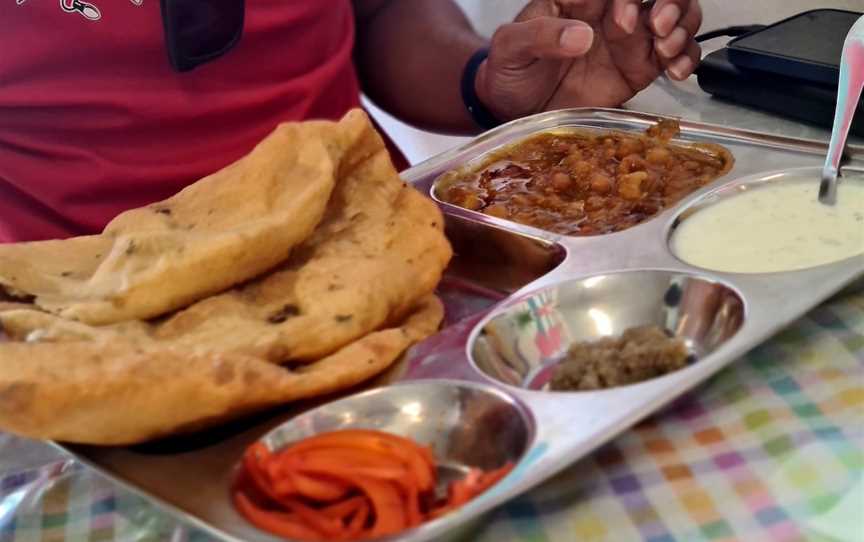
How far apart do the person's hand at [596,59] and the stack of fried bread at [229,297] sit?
0.59 metres

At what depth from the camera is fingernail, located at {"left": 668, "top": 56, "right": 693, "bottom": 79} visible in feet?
5.63

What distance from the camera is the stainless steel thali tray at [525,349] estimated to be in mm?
799

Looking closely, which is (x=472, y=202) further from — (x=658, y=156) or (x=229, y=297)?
(x=229, y=297)

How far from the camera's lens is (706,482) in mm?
809

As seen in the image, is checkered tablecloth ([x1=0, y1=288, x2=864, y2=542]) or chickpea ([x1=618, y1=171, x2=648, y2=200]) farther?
chickpea ([x1=618, y1=171, x2=648, y2=200])

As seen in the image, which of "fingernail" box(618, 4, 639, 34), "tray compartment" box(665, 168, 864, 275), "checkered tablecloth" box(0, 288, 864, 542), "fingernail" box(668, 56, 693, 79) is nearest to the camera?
"checkered tablecloth" box(0, 288, 864, 542)

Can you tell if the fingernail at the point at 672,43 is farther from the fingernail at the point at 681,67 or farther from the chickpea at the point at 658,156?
the chickpea at the point at 658,156

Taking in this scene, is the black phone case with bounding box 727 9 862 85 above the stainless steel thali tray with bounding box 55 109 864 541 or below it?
above

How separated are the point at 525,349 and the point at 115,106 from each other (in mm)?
869

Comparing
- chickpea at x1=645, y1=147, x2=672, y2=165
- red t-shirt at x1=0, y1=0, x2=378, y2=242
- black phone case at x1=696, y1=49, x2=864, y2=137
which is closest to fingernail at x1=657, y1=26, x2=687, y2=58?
black phone case at x1=696, y1=49, x2=864, y2=137

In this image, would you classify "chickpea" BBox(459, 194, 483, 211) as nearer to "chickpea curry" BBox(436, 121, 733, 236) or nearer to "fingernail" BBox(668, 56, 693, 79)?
"chickpea curry" BBox(436, 121, 733, 236)

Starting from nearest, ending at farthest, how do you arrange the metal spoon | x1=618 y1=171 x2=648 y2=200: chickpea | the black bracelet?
the metal spoon
x1=618 y1=171 x2=648 y2=200: chickpea
the black bracelet

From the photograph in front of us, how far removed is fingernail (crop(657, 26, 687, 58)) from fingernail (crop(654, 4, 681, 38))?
1cm

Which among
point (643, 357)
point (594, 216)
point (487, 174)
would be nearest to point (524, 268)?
point (594, 216)
